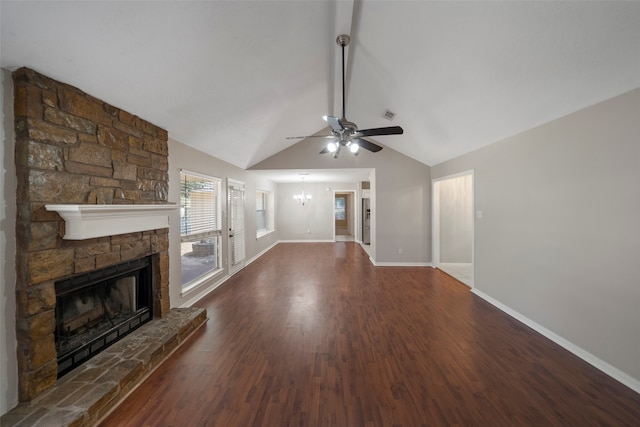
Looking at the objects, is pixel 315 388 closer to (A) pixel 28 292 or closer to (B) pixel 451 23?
(A) pixel 28 292

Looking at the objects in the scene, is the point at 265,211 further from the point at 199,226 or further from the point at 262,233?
the point at 199,226

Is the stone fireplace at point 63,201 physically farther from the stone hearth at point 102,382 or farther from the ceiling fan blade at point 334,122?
the ceiling fan blade at point 334,122

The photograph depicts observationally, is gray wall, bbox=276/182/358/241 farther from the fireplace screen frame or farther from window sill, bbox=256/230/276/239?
the fireplace screen frame

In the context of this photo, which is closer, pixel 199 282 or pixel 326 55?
pixel 326 55

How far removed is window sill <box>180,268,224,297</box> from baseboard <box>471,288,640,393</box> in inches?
176

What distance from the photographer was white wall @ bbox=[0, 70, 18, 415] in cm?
149

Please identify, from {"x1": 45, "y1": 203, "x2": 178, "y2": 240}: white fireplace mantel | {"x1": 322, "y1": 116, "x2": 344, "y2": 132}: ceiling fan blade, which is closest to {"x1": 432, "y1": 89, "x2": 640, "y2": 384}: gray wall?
{"x1": 322, "y1": 116, "x2": 344, "y2": 132}: ceiling fan blade

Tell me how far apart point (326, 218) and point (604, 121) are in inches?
295

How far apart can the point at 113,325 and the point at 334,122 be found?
2994mm

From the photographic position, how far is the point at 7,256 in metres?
1.52

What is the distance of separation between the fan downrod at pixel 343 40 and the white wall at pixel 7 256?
2.56 metres

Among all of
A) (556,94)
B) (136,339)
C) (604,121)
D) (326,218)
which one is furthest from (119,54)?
(326,218)

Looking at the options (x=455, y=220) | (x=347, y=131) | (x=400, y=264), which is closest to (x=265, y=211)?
(x=400, y=264)

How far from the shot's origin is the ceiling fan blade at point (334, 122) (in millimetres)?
2354
